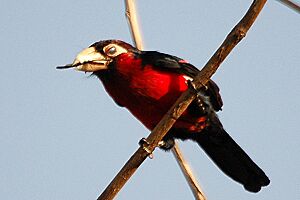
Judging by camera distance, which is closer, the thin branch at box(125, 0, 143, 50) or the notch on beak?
the thin branch at box(125, 0, 143, 50)

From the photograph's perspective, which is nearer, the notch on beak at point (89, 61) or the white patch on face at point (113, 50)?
the notch on beak at point (89, 61)

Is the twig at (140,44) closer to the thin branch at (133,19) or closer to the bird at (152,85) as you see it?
the thin branch at (133,19)

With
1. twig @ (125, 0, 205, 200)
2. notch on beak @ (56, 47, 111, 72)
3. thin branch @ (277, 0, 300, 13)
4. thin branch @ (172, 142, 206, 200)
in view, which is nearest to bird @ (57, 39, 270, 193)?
notch on beak @ (56, 47, 111, 72)

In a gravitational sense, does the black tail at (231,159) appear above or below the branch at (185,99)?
above

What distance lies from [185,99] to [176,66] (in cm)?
137

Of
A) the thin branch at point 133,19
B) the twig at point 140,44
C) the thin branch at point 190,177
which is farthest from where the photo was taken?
the thin branch at point 133,19

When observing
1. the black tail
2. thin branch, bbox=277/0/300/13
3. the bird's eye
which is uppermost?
the black tail

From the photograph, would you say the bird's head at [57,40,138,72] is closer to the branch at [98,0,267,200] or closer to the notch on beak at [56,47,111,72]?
the notch on beak at [56,47,111,72]

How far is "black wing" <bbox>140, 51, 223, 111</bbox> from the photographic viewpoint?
532 centimetres

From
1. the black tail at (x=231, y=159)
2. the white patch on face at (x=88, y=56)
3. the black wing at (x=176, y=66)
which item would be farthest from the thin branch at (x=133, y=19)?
the black tail at (x=231, y=159)

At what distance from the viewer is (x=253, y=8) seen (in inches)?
139

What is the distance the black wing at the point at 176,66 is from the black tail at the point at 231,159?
40 centimetres

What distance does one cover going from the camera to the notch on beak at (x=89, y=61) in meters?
4.81

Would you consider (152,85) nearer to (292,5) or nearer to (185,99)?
(185,99)
